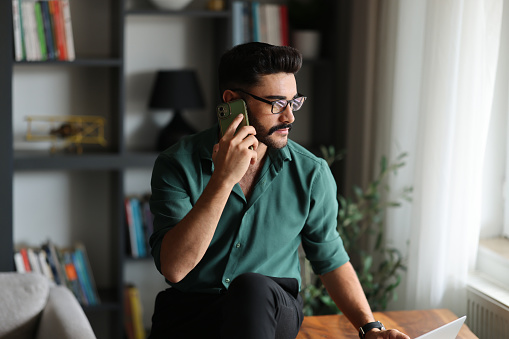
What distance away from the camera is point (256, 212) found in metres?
1.65

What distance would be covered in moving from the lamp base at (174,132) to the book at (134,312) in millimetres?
712

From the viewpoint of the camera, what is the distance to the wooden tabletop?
1.82 metres

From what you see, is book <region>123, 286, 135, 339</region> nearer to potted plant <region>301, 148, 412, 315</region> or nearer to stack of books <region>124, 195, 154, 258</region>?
stack of books <region>124, 195, 154, 258</region>

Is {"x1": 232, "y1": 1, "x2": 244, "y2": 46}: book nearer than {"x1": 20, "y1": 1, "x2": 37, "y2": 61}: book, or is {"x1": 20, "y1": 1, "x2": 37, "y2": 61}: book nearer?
{"x1": 20, "y1": 1, "x2": 37, "y2": 61}: book

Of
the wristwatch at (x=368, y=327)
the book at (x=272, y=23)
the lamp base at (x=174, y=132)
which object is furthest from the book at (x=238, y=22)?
the wristwatch at (x=368, y=327)

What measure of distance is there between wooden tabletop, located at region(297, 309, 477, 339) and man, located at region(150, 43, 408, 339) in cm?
19

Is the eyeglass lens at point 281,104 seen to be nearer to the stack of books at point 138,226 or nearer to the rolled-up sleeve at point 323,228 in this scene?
the rolled-up sleeve at point 323,228

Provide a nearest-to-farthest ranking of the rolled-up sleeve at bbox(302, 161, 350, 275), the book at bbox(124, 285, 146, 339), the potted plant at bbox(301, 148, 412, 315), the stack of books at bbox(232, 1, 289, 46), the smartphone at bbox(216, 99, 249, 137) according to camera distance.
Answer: the smartphone at bbox(216, 99, 249, 137)
the rolled-up sleeve at bbox(302, 161, 350, 275)
the potted plant at bbox(301, 148, 412, 315)
the stack of books at bbox(232, 1, 289, 46)
the book at bbox(124, 285, 146, 339)

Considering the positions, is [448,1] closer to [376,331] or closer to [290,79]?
[290,79]

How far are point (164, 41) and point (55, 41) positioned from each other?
0.58 meters

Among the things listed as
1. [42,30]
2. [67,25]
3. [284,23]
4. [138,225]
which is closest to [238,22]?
[284,23]

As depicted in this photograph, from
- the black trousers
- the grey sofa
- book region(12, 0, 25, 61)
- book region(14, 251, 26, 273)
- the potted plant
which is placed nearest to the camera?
the black trousers

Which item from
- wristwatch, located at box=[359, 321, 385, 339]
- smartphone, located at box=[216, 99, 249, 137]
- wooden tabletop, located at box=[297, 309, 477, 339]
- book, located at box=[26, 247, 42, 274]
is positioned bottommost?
book, located at box=[26, 247, 42, 274]

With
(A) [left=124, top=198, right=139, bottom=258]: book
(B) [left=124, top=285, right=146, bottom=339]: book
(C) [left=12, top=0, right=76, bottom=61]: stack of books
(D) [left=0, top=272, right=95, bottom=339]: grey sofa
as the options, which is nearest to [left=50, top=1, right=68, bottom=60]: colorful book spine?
(C) [left=12, top=0, right=76, bottom=61]: stack of books
